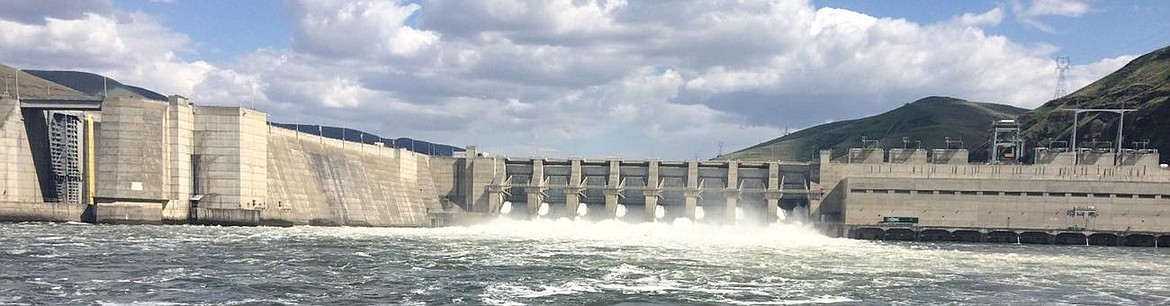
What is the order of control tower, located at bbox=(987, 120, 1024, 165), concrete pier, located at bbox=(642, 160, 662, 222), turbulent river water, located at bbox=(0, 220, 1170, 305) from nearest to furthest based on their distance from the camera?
turbulent river water, located at bbox=(0, 220, 1170, 305) → concrete pier, located at bbox=(642, 160, 662, 222) → control tower, located at bbox=(987, 120, 1024, 165)

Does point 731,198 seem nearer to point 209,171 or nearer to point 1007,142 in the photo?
point 1007,142

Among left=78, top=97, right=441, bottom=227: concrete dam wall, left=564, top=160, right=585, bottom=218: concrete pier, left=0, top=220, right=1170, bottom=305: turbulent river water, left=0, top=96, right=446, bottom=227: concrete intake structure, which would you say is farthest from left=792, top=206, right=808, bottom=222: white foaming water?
left=0, top=96, right=446, bottom=227: concrete intake structure

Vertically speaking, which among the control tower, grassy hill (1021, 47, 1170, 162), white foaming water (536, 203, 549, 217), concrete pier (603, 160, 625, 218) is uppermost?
grassy hill (1021, 47, 1170, 162)

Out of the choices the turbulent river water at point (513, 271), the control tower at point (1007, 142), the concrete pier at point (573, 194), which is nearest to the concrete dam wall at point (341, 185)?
the turbulent river water at point (513, 271)

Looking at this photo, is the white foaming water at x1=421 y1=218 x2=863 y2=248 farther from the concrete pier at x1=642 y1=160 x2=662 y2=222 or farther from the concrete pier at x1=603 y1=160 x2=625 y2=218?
the concrete pier at x1=642 y1=160 x2=662 y2=222

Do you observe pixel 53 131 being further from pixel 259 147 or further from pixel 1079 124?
pixel 1079 124

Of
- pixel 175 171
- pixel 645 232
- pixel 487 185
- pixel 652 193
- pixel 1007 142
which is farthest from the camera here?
pixel 1007 142

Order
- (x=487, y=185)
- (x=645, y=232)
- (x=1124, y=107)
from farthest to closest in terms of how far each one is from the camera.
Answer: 1. (x=1124, y=107)
2. (x=487, y=185)
3. (x=645, y=232)

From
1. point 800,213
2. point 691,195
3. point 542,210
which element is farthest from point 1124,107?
point 542,210
